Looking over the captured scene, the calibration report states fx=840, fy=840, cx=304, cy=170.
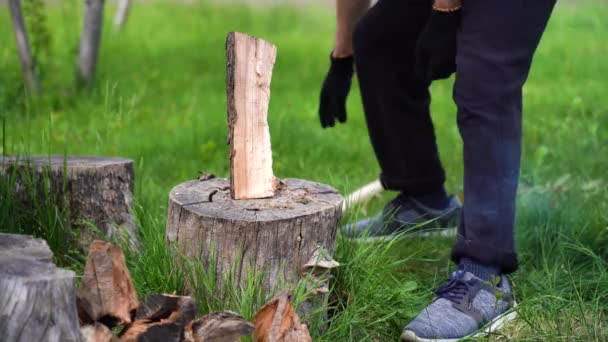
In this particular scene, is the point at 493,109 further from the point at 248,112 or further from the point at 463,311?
the point at 248,112

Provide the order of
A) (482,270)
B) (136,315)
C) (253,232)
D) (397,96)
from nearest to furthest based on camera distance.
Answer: (136,315)
(253,232)
(482,270)
(397,96)

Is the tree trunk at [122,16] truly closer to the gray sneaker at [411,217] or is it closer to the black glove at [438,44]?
the gray sneaker at [411,217]

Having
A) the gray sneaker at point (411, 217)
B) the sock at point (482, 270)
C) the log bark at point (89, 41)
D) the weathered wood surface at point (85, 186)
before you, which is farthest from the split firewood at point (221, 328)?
the log bark at point (89, 41)

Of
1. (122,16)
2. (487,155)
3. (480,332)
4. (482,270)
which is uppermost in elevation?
(122,16)

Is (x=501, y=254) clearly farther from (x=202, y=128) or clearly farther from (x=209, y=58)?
(x=209, y=58)

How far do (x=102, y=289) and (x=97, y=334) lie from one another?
0.11 m

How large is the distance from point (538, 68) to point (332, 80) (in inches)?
223

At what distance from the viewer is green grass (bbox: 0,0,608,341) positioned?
8.61 ft

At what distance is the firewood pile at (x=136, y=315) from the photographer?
6.56 feet

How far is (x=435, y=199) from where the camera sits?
3535 mm

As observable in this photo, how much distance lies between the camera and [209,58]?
27.4 ft

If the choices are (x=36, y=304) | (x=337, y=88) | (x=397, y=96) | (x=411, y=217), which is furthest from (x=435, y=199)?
(x=36, y=304)

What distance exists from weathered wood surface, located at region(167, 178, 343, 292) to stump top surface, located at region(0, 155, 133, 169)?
0.79 meters

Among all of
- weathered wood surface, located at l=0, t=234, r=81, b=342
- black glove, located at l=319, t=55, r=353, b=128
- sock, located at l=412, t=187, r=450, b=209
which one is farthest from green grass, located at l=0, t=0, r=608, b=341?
weathered wood surface, located at l=0, t=234, r=81, b=342
